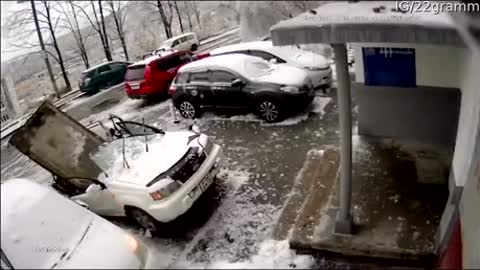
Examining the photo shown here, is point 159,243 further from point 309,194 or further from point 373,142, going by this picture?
point 373,142

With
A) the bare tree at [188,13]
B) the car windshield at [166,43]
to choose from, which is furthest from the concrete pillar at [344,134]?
the bare tree at [188,13]

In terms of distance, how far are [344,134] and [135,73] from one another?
7305 mm

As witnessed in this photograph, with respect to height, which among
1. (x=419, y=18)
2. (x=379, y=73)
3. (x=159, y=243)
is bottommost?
(x=159, y=243)

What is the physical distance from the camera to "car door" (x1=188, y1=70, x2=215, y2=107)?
8195mm

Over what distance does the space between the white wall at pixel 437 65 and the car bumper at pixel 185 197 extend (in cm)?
255

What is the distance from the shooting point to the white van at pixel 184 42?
1377cm

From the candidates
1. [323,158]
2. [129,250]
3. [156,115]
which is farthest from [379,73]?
[156,115]

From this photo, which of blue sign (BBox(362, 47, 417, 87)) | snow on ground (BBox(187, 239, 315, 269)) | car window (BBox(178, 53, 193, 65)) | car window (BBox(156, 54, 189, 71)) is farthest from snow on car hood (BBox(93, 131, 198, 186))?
car window (BBox(178, 53, 193, 65))

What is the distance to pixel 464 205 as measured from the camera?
3.68 metres

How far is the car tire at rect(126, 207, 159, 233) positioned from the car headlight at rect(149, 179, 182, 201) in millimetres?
297

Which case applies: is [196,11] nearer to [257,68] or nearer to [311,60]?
[311,60]

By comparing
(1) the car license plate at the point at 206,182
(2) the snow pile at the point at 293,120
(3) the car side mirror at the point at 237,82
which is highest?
(3) the car side mirror at the point at 237,82

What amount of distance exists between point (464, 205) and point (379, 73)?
2598mm

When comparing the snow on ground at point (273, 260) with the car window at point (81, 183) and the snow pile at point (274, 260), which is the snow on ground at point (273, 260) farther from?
the car window at point (81, 183)
